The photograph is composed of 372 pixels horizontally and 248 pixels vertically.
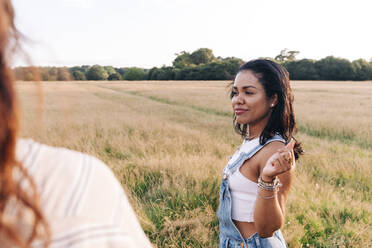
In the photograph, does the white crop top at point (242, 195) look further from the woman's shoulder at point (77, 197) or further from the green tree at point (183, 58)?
the green tree at point (183, 58)

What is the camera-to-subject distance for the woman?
4.43ft

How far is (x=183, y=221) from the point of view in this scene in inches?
104

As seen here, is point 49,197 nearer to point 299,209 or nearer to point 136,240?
point 136,240

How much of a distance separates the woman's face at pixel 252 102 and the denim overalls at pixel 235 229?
0.23 m

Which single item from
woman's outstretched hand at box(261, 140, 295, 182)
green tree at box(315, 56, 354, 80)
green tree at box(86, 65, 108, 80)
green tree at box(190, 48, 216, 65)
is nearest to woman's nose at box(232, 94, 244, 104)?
woman's outstretched hand at box(261, 140, 295, 182)

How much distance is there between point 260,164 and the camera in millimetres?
1501

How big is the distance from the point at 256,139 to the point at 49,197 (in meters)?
1.38

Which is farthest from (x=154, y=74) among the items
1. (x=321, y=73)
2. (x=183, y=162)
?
(x=183, y=162)

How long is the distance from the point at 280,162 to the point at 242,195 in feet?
1.33

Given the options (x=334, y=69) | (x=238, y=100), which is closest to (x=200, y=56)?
(x=334, y=69)

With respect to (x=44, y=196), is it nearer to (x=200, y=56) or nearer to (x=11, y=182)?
(x=11, y=182)

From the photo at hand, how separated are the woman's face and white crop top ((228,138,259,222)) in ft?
0.63

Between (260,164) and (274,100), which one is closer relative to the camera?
(260,164)

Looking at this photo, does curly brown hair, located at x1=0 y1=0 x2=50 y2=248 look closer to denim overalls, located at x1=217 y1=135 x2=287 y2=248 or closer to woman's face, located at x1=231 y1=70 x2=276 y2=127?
denim overalls, located at x1=217 y1=135 x2=287 y2=248
